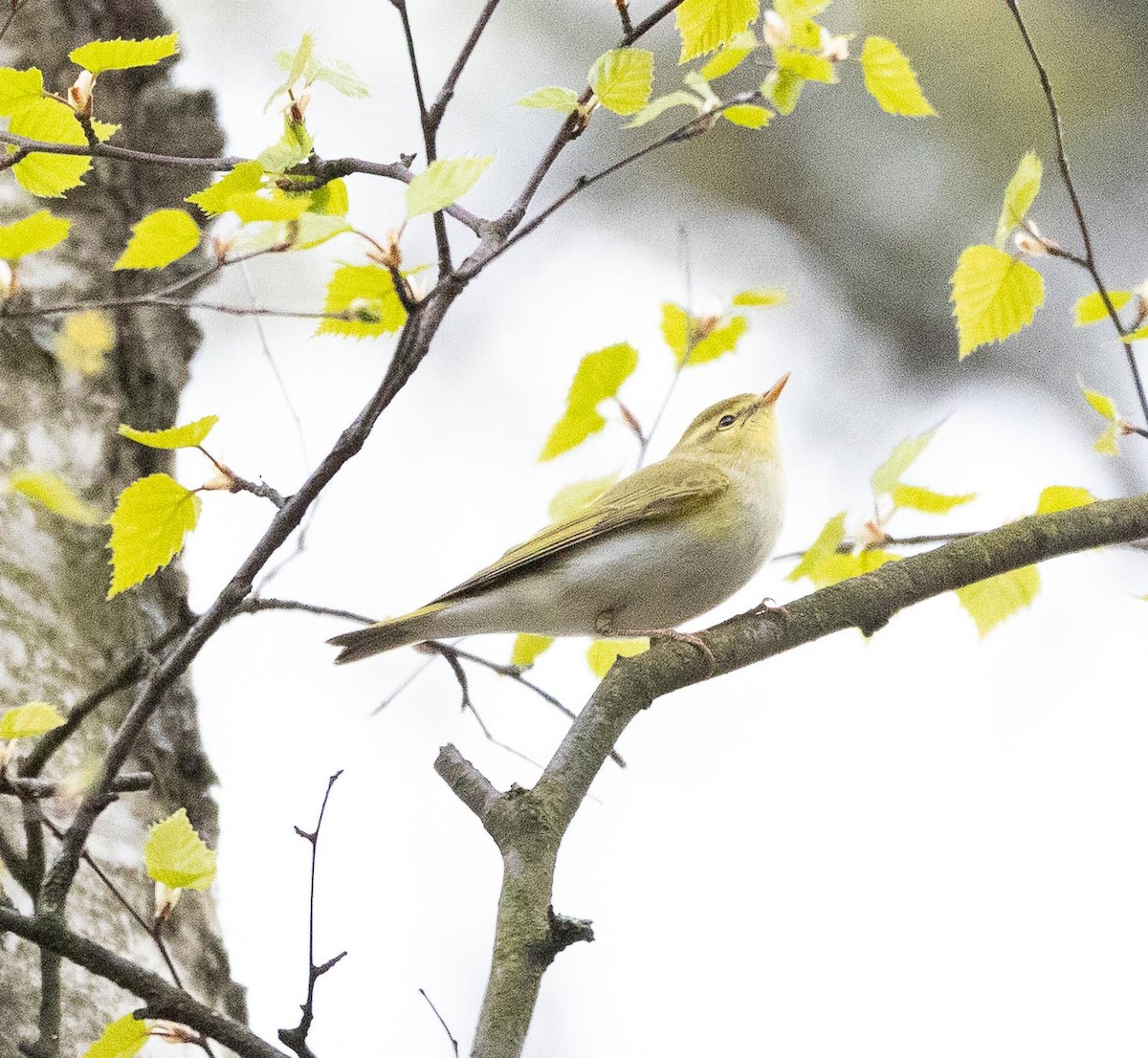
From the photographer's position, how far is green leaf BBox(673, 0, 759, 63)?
4.85ft

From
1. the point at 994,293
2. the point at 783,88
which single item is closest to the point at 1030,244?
the point at 994,293

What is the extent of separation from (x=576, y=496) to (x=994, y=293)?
74cm

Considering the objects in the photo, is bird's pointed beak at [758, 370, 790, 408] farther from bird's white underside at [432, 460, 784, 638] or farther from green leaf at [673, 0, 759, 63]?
green leaf at [673, 0, 759, 63]

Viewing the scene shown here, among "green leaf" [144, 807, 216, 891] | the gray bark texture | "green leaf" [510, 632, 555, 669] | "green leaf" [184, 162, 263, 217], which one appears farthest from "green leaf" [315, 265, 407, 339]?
"green leaf" [510, 632, 555, 669]

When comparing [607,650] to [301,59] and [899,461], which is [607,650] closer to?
[899,461]

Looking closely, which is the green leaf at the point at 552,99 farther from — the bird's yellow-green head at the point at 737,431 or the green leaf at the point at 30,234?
the bird's yellow-green head at the point at 737,431

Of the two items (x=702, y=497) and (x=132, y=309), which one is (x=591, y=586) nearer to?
(x=702, y=497)

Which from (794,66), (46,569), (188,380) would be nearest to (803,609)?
(794,66)

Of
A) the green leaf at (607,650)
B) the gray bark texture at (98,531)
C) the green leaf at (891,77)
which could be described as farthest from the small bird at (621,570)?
the green leaf at (891,77)

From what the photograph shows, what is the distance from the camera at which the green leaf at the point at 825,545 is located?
191cm

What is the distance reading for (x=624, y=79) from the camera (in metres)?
1.45

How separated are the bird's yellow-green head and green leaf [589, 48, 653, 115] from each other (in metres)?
1.56

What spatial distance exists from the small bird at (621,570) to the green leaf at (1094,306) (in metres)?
0.93

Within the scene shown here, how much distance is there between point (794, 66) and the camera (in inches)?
65.2
